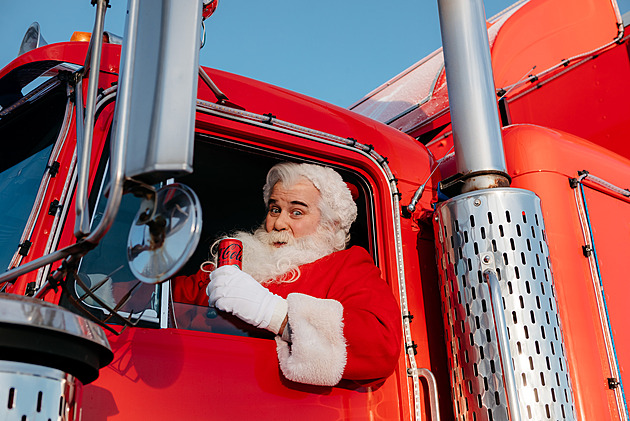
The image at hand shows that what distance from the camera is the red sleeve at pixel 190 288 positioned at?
2432 millimetres

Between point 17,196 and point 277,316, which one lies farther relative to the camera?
point 277,316

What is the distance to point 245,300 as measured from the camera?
Result: 1.91 metres

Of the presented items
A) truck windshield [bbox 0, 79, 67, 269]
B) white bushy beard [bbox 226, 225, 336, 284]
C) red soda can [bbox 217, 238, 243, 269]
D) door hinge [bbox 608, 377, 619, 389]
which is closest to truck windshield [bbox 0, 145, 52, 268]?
truck windshield [bbox 0, 79, 67, 269]

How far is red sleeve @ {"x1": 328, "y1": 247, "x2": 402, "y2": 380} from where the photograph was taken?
193 centimetres

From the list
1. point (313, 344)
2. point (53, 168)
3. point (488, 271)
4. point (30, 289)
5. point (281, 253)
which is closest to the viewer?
point (30, 289)

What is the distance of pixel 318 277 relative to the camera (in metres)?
2.27

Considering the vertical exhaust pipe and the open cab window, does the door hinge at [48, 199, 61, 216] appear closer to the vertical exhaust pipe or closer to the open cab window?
the open cab window

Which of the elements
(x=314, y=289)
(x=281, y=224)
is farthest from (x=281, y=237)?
(x=314, y=289)

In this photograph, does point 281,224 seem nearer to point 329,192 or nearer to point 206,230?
point 329,192

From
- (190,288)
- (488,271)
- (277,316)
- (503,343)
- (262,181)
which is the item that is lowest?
(503,343)

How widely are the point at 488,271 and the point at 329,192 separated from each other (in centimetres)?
75

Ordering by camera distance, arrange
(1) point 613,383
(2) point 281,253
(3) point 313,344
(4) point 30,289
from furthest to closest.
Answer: (2) point 281,253 < (1) point 613,383 < (3) point 313,344 < (4) point 30,289

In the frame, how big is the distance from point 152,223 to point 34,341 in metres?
0.28

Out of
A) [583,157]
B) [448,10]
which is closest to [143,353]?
[448,10]
